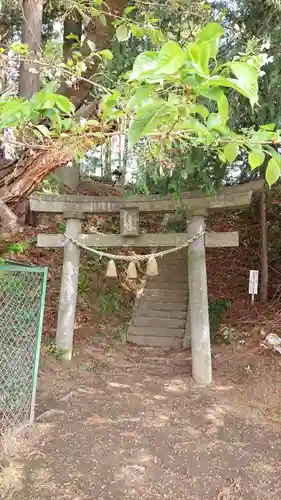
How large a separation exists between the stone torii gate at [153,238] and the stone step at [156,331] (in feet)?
3.29

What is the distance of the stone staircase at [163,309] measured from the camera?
22.0 feet

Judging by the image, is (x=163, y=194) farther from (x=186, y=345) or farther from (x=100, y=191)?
(x=100, y=191)

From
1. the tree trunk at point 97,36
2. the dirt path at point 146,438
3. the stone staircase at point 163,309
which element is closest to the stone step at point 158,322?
the stone staircase at point 163,309

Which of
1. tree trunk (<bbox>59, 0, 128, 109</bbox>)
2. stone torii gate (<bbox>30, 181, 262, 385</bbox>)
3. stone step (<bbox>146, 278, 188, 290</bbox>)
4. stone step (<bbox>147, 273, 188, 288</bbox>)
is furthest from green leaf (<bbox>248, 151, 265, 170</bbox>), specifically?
stone step (<bbox>147, 273, 188, 288</bbox>)

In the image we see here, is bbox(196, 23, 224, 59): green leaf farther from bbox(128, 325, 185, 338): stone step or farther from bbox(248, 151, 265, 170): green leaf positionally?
bbox(128, 325, 185, 338): stone step

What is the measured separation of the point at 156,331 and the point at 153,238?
182cm

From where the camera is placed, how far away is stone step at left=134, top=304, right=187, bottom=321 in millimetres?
6984

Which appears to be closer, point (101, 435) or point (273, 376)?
point (101, 435)

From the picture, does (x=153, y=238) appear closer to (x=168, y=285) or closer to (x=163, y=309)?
(x=163, y=309)

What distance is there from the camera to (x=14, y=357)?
390cm

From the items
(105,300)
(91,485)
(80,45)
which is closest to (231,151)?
(80,45)

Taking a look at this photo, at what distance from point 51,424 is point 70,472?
885mm

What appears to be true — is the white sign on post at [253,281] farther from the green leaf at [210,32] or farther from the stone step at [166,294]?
the green leaf at [210,32]

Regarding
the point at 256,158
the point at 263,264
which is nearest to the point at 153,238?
the point at 263,264
